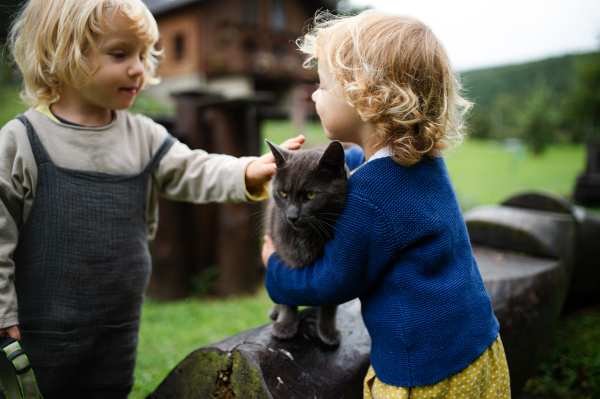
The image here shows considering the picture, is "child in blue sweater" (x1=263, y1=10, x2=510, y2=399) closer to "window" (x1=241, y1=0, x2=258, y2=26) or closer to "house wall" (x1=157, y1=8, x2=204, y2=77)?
"house wall" (x1=157, y1=8, x2=204, y2=77)

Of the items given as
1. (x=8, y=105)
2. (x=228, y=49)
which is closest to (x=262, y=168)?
(x=8, y=105)

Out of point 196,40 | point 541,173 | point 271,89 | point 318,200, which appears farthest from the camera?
point 271,89

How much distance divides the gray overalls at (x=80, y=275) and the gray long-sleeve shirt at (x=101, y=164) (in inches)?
1.6

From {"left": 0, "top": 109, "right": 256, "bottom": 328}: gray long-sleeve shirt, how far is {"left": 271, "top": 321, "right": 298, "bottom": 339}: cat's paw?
605mm

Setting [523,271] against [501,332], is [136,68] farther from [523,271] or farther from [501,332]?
[523,271]

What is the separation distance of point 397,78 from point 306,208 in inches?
22.3

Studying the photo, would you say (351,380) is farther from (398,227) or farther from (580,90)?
(580,90)

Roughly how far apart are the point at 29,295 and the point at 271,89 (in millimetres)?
14794

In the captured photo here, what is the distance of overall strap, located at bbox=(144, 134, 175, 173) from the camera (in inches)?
73.4

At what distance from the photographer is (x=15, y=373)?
1.39 metres

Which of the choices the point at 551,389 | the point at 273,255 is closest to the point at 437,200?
the point at 273,255

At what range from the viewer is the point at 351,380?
5.31 feet

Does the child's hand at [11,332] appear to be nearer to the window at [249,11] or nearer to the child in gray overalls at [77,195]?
the child in gray overalls at [77,195]

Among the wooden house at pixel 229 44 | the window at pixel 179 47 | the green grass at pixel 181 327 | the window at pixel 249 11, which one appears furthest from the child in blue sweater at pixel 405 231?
the window at pixel 179 47
